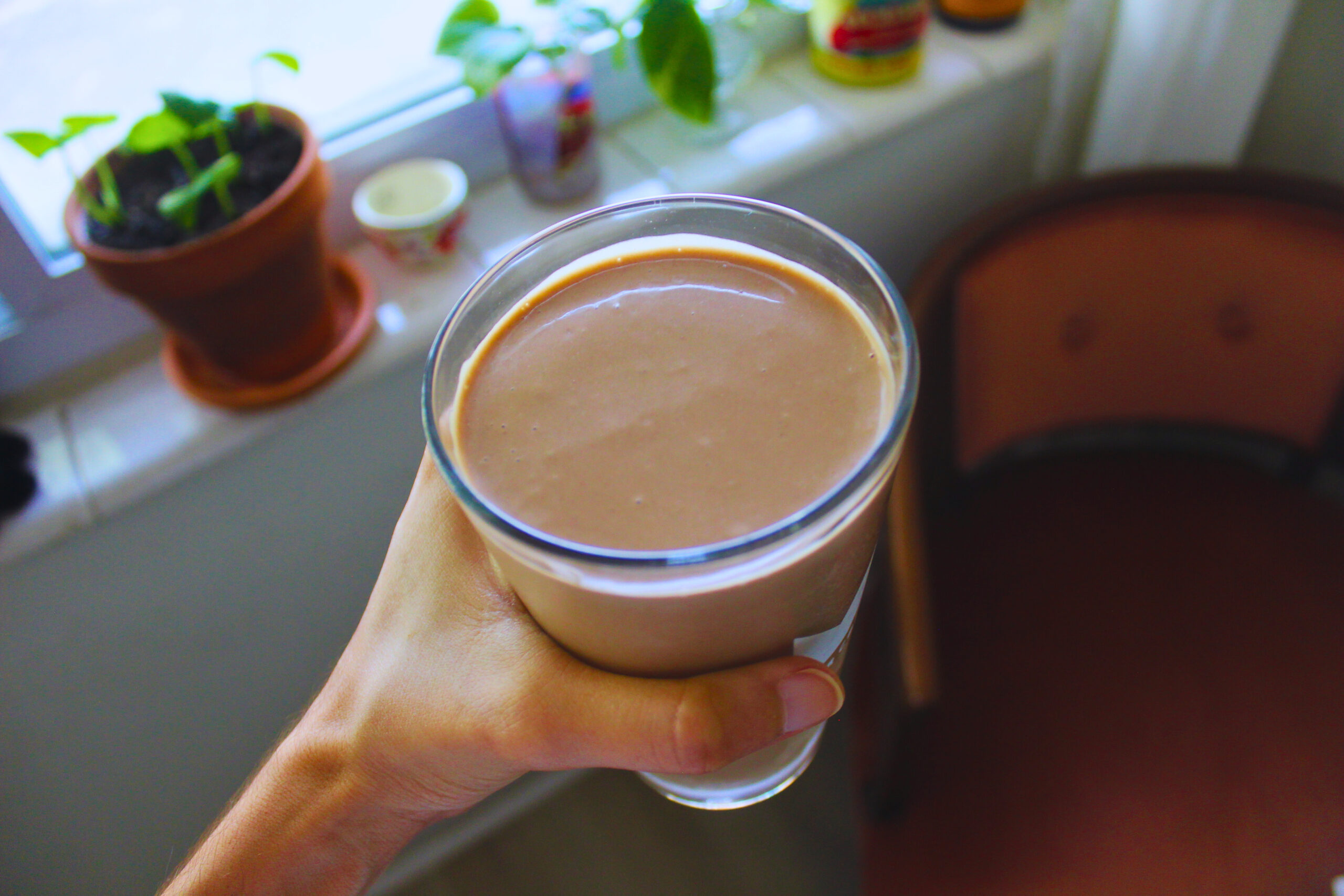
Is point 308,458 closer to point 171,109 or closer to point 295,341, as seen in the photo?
point 295,341

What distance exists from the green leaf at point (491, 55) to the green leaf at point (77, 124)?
0.37 m

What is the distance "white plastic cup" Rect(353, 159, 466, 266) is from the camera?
3.69 ft

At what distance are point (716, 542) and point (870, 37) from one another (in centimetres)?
104

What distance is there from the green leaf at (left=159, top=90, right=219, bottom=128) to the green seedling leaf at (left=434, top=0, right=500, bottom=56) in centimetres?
26

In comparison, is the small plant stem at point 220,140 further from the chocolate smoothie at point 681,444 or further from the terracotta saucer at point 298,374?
the chocolate smoothie at point 681,444

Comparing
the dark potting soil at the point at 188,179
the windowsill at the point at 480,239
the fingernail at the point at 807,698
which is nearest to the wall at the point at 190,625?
the windowsill at the point at 480,239

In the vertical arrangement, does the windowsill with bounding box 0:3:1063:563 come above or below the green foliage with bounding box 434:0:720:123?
below

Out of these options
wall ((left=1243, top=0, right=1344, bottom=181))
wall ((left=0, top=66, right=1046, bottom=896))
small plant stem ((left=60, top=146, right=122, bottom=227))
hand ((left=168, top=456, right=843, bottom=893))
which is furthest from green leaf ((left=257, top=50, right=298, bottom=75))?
wall ((left=1243, top=0, right=1344, bottom=181))

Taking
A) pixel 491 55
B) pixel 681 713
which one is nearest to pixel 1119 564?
pixel 681 713

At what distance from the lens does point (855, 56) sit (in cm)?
134

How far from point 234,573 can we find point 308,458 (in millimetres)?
184

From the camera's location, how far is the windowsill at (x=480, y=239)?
103 cm

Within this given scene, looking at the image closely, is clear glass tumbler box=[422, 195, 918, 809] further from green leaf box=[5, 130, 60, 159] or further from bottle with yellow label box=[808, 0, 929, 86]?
bottle with yellow label box=[808, 0, 929, 86]

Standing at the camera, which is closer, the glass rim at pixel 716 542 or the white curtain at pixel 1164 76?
the glass rim at pixel 716 542
